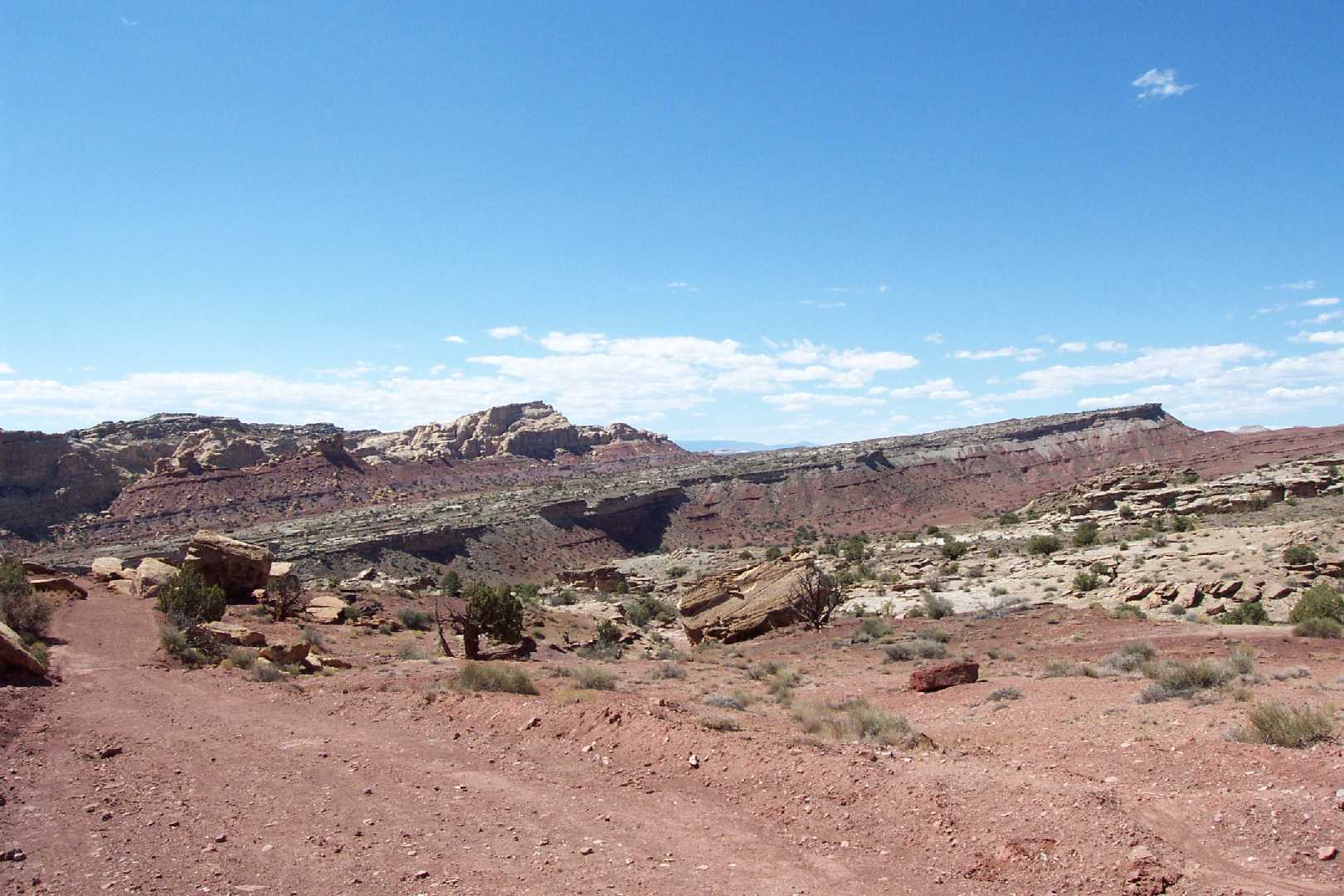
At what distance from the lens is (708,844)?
767 cm

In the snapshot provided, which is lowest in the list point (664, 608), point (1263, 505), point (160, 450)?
point (664, 608)

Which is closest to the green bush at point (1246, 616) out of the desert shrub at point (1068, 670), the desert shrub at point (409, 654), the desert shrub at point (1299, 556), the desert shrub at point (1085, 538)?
the desert shrub at point (1299, 556)

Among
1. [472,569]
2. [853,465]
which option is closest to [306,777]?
[472,569]

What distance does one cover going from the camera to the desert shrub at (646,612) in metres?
38.9

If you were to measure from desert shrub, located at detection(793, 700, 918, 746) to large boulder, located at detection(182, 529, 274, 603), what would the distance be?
89.1ft

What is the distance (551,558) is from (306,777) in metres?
55.9

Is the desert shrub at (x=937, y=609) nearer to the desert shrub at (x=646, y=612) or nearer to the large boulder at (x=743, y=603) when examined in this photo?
the large boulder at (x=743, y=603)

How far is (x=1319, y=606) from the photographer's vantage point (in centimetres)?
2119

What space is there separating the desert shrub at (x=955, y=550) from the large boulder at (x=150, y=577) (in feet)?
127

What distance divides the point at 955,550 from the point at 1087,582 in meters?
16.0

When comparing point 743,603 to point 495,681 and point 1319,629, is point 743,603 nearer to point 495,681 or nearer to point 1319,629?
point 1319,629

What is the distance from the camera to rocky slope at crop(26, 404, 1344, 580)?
6216 cm

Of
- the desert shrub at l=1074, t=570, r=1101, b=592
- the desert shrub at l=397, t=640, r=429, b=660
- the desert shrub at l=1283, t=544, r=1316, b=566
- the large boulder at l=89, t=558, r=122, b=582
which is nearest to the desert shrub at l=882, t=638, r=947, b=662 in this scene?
the desert shrub at l=1074, t=570, r=1101, b=592

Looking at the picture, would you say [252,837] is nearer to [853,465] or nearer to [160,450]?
[853,465]
